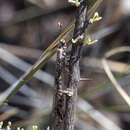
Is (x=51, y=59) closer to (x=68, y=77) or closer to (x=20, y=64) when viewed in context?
(x=20, y=64)

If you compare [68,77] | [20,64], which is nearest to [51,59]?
[20,64]

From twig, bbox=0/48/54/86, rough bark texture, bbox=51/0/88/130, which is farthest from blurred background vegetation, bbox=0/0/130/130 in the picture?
rough bark texture, bbox=51/0/88/130

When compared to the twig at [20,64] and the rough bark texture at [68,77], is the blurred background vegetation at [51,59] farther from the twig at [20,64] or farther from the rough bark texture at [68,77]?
the rough bark texture at [68,77]

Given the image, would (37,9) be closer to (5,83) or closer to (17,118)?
(5,83)

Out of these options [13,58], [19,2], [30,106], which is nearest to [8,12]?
[19,2]

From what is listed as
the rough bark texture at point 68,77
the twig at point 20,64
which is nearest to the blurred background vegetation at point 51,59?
the twig at point 20,64

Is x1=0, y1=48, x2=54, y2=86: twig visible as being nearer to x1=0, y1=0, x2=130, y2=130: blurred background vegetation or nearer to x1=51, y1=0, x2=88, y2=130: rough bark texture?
x1=0, y1=0, x2=130, y2=130: blurred background vegetation
